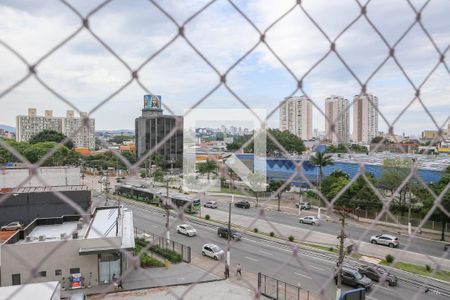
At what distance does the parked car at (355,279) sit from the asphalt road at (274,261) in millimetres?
157

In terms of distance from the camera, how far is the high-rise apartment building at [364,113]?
2.91ft

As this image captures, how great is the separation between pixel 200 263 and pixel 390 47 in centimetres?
613

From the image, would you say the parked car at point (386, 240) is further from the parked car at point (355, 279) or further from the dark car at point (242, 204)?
the dark car at point (242, 204)

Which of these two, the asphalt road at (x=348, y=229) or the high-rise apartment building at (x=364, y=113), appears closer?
the high-rise apartment building at (x=364, y=113)

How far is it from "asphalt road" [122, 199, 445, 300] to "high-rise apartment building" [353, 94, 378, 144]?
7.81ft

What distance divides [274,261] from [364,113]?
5332mm

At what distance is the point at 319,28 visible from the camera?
754 millimetres

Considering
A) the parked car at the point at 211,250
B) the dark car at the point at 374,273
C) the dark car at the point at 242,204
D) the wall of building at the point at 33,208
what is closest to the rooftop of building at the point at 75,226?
the wall of building at the point at 33,208

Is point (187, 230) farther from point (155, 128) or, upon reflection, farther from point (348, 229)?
point (155, 128)

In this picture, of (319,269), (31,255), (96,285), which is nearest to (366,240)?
(319,269)

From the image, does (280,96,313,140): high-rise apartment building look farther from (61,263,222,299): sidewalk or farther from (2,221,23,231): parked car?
(2,221,23,231): parked car

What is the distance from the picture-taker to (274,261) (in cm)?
630

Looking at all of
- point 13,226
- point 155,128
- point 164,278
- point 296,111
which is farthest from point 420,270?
point 13,226

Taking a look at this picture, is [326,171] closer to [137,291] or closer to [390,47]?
[137,291]
